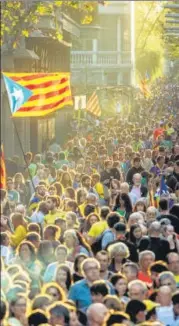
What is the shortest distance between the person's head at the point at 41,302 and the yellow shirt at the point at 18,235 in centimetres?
415

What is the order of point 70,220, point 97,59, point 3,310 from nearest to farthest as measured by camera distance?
point 3,310, point 70,220, point 97,59

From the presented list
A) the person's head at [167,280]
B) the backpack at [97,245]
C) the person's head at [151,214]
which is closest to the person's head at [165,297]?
the person's head at [167,280]

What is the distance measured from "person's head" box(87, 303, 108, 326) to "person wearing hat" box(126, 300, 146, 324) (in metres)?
0.64

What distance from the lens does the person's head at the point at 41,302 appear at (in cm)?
1276

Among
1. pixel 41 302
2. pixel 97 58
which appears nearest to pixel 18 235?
pixel 41 302

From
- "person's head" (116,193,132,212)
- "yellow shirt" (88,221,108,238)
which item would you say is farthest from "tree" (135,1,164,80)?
"yellow shirt" (88,221,108,238)

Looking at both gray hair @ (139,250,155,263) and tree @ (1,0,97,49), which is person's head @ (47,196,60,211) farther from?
tree @ (1,0,97,49)

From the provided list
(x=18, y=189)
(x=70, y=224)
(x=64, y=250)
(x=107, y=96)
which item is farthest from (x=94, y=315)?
(x=107, y=96)

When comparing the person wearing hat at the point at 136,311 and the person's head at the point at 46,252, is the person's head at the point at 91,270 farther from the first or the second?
the person's head at the point at 46,252

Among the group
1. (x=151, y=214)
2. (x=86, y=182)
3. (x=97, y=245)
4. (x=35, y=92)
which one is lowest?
(x=86, y=182)

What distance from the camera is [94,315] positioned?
12.1 m

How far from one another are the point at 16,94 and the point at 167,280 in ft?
26.7

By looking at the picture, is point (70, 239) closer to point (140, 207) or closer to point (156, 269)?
point (156, 269)

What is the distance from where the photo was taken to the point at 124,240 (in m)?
16.7
